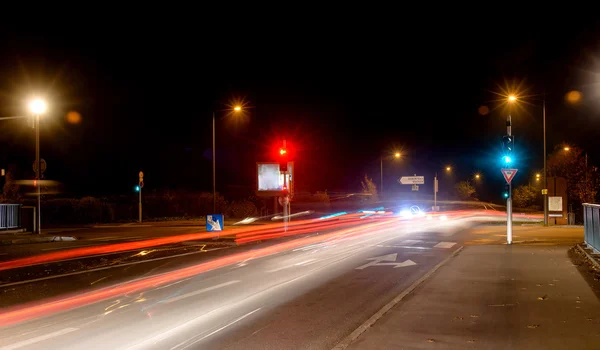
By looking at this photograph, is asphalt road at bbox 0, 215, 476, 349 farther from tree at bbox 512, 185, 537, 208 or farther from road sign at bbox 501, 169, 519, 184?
tree at bbox 512, 185, 537, 208

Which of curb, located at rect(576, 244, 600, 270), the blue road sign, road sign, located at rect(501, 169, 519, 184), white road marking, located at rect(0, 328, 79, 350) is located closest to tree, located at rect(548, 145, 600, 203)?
road sign, located at rect(501, 169, 519, 184)

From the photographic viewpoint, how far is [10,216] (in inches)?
1102

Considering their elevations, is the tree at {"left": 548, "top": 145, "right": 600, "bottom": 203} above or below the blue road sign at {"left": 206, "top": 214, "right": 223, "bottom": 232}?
above

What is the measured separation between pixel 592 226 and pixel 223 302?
12.2m

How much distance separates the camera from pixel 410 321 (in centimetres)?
830

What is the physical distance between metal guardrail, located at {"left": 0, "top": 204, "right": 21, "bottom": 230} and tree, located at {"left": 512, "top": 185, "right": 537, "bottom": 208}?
5141 centimetres

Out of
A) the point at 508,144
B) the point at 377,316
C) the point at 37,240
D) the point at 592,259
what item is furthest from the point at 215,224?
the point at 377,316

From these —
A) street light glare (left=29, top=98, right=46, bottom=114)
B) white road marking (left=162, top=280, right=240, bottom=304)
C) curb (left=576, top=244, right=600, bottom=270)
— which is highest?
street light glare (left=29, top=98, right=46, bottom=114)

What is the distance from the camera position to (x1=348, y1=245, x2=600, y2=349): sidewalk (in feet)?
23.5

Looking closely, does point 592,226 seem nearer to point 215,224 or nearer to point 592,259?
point 592,259

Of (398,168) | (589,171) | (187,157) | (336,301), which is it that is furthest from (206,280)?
(398,168)

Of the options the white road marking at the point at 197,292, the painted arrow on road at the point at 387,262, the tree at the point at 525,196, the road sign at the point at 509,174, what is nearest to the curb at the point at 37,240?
the white road marking at the point at 197,292

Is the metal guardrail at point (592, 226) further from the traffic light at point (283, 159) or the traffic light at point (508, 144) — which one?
the traffic light at point (283, 159)

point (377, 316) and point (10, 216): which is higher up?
point (10, 216)
